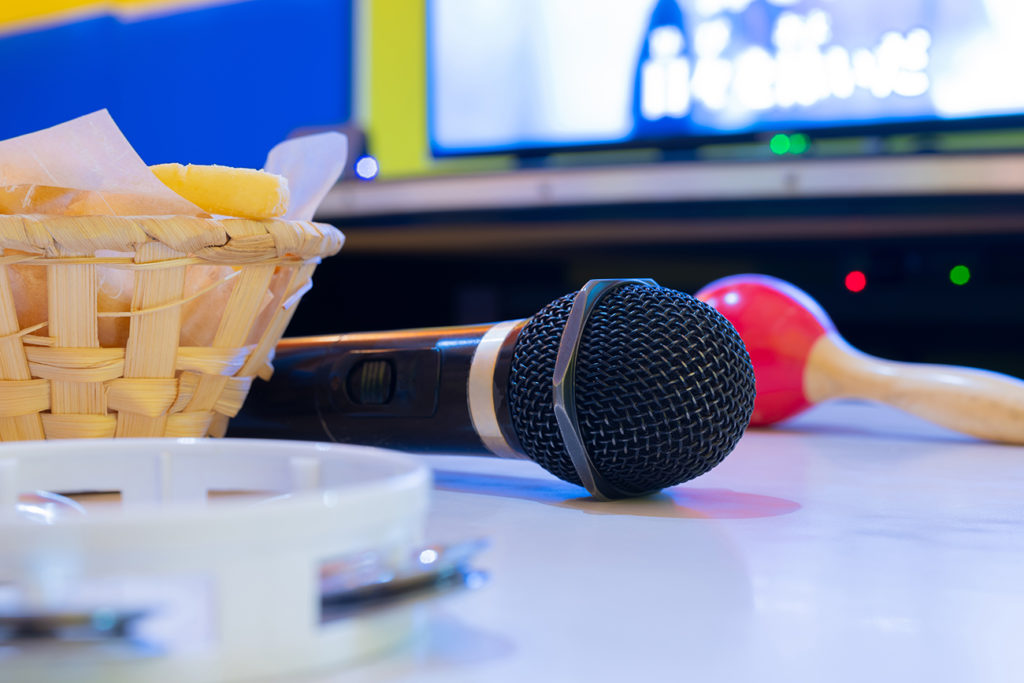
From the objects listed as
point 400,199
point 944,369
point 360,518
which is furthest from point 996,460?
point 400,199

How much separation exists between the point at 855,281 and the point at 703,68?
1.58 ft

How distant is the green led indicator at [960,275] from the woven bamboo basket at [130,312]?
45.9 inches

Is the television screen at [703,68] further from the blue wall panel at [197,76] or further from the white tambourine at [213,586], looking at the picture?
the white tambourine at [213,586]

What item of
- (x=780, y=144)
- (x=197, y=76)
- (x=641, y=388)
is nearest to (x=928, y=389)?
(x=641, y=388)

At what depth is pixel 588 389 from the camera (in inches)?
20.1

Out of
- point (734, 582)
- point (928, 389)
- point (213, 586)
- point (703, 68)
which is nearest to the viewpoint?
point (213, 586)

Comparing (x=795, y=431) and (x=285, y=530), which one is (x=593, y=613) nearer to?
(x=285, y=530)

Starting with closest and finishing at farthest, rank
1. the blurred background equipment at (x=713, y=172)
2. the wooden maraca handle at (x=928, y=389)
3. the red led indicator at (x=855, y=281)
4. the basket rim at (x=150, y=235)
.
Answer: the basket rim at (x=150, y=235), the wooden maraca handle at (x=928, y=389), the blurred background equipment at (x=713, y=172), the red led indicator at (x=855, y=281)

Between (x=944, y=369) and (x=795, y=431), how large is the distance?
147 millimetres

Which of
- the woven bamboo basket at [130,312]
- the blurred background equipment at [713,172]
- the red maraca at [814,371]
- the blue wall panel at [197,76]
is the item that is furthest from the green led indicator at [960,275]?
the blue wall panel at [197,76]

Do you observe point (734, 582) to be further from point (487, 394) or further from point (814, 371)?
point (814, 371)

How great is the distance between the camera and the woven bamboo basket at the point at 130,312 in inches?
18.9

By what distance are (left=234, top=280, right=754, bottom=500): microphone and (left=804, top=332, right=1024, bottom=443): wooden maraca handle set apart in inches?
16.6

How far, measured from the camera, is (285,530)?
240 millimetres
